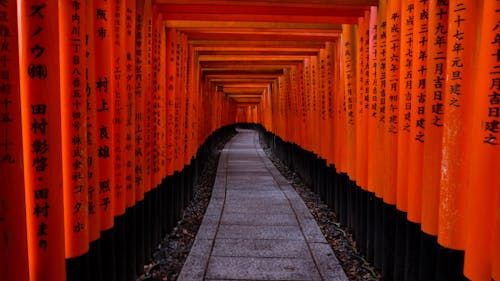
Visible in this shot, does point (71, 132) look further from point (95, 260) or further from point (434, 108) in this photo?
point (434, 108)

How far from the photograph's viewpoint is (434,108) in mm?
3408

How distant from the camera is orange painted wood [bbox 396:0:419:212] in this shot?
12.9 feet

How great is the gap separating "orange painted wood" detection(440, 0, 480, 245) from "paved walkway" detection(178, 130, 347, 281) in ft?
7.26

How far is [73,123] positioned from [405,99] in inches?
118

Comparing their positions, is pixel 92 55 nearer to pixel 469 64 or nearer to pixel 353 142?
pixel 469 64

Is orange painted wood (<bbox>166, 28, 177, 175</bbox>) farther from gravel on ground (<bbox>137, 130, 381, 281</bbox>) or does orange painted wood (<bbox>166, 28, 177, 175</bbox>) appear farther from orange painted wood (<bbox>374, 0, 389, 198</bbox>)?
orange painted wood (<bbox>374, 0, 389, 198</bbox>)

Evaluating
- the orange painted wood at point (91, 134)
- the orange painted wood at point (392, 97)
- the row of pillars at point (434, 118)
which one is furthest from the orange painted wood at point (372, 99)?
the orange painted wood at point (91, 134)

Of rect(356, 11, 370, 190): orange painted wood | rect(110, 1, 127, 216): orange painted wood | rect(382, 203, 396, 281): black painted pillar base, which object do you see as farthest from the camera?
rect(356, 11, 370, 190): orange painted wood

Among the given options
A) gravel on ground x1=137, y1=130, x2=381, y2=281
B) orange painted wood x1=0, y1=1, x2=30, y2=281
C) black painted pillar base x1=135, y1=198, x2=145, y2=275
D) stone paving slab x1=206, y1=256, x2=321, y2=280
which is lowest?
gravel on ground x1=137, y1=130, x2=381, y2=281

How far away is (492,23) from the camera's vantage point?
2471mm

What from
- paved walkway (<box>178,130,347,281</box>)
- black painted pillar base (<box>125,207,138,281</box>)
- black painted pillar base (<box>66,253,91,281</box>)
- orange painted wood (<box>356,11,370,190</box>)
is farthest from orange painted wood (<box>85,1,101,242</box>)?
orange painted wood (<box>356,11,370,190</box>)

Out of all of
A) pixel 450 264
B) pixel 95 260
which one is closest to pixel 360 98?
pixel 450 264

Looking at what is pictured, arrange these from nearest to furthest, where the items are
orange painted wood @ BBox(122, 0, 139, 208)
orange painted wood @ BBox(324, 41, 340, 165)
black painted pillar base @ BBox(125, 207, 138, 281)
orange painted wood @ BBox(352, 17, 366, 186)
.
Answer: orange painted wood @ BBox(122, 0, 139, 208) → black painted pillar base @ BBox(125, 207, 138, 281) → orange painted wood @ BBox(352, 17, 366, 186) → orange painted wood @ BBox(324, 41, 340, 165)

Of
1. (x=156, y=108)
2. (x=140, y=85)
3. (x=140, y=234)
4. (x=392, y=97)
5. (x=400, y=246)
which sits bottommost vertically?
(x=140, y=234)
